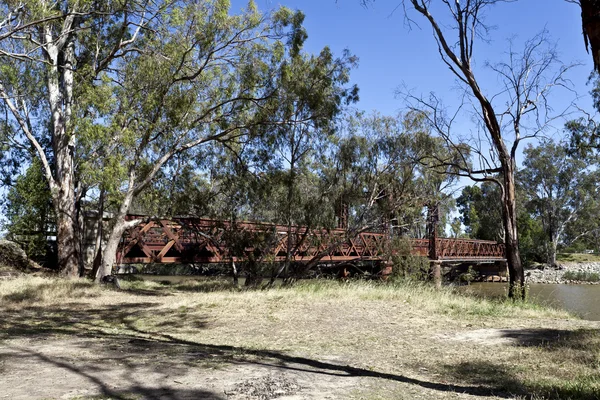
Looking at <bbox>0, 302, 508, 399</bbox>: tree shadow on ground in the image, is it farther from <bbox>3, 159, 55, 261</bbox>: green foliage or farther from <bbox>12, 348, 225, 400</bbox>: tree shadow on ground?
<bbox>3, 159, 55, 261</bbox>: green foliage

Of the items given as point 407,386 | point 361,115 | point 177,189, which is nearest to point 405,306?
point 407,386

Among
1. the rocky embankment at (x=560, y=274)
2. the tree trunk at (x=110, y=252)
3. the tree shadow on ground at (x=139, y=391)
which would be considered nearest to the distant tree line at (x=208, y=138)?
the tree trunk at (x=110, y=252)

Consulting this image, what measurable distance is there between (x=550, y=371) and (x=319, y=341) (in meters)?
3.08

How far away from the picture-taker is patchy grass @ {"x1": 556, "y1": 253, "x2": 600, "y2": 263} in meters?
53.7

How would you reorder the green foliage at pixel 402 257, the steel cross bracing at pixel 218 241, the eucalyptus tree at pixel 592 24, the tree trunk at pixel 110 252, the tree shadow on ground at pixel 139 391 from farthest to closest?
1. the green foliage at pixel 402 257
2. the steel cross bracing at pixel 218 241
3. the tree trunk at pixel 110 252
4. the tree shadow on ground at pixel 139 391
5. the eucalyptus tree at pixel 592 24

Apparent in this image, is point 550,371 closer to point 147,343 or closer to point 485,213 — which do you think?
point 147,343

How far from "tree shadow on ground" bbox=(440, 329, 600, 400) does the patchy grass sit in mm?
52786

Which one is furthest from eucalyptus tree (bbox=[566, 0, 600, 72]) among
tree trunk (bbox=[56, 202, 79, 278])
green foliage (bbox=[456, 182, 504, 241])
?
green foliage (bbox=[456, 182, 504, 241])

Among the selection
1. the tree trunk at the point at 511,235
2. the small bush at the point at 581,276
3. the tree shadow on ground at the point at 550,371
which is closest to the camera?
the tree shadow on ground at the point at 550,371

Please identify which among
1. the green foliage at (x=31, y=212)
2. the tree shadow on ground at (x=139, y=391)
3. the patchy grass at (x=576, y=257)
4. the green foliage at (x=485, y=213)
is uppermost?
the green foliage at (x=485, y=213)

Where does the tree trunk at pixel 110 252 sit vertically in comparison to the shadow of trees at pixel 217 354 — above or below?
above

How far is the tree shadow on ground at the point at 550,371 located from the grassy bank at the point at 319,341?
14mm

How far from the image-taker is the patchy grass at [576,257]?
176 ft

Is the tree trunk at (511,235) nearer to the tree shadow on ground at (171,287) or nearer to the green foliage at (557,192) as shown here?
the tree shadow on ground at (171,287)
